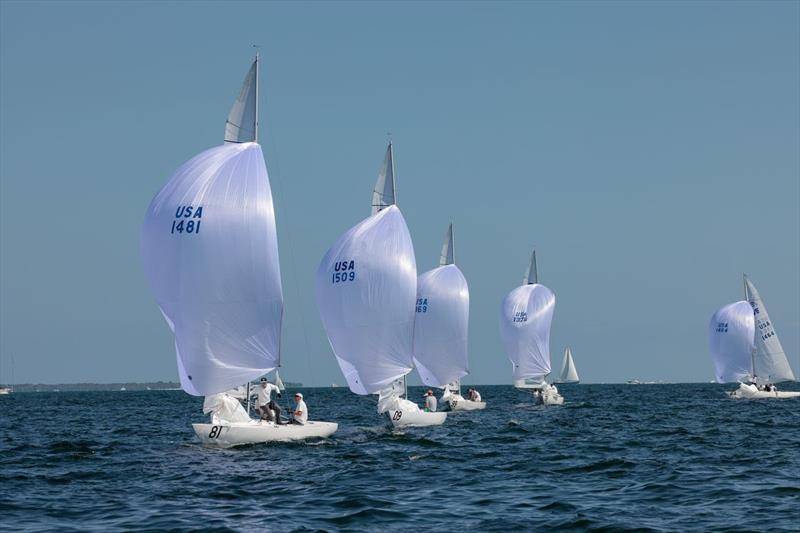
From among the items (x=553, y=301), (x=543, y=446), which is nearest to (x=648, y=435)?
(x=543, y=446)

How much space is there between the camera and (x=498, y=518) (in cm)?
1886

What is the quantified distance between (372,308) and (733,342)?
50177 mm

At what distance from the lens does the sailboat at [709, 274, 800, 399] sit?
8050 centimetres

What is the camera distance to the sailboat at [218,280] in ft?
99.0

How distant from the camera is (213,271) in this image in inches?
1192

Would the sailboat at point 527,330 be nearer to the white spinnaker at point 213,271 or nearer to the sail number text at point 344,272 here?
the sail number text at point 344,272

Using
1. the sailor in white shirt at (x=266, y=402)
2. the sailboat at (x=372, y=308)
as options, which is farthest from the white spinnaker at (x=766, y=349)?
the sailor in white shirt at (x=266, y=402)

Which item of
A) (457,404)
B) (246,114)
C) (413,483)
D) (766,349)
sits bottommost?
(413,483)

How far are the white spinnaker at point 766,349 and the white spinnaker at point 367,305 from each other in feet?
155

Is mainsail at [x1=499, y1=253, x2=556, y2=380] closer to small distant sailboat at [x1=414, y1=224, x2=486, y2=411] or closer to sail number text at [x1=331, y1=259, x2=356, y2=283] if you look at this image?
small distant sailboat at [x1=414, y1=224, x2=486, y2=411]

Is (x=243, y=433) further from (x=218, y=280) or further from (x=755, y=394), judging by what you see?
(x=755, y=394)

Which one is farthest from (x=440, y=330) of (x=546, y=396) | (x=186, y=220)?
(x=186, y=220)

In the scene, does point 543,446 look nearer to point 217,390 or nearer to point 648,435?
point 648,435

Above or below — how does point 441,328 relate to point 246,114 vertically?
below
